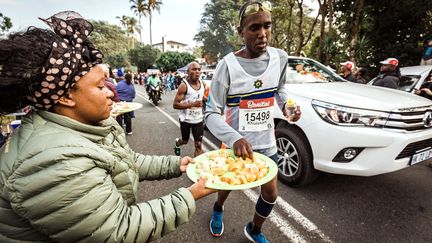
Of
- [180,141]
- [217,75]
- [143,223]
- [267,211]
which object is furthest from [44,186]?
[180,141]

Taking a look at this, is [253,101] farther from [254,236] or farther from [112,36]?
[112,36]

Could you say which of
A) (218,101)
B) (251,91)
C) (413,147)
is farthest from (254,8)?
(413,147)

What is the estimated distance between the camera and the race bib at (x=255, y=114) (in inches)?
81.0

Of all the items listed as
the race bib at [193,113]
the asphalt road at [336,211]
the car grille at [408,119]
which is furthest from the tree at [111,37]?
the car grille at [408,119]

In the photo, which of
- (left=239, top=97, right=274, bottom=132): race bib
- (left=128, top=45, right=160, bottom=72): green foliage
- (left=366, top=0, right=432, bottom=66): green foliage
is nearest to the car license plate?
(left=239, top=97, right=274, bottom=132): race bib

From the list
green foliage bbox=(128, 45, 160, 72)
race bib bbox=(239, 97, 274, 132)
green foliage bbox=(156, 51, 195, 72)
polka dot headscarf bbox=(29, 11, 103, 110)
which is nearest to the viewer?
polka dot headscarf bbox=(29, 11, 103, 110)

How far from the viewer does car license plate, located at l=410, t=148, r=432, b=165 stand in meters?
2.63

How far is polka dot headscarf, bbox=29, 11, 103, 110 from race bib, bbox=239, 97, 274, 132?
1268 mm

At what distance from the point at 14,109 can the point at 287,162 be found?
9.94ft

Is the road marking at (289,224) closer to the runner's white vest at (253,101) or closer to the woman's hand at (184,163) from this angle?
the runner's white vest at (253,101)

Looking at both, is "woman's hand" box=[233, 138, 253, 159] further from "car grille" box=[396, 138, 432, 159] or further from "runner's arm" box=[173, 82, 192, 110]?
"runner's arm" box=[173, 82, 192, 110]

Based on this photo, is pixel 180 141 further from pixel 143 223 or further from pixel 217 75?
pixel 143 223

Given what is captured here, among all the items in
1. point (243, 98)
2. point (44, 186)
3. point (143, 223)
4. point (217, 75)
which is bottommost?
point (143, 223)

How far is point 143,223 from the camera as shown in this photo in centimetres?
105
